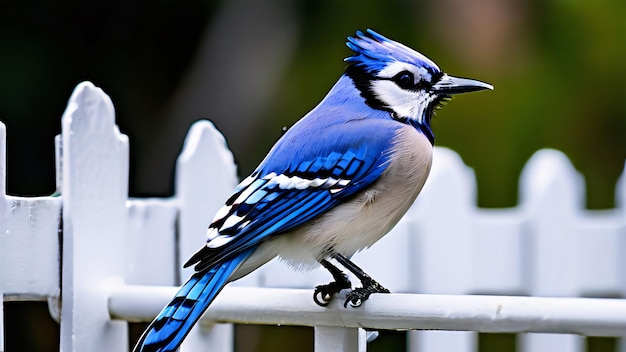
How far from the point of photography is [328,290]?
1.70 metres

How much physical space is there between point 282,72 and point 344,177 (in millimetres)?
2614

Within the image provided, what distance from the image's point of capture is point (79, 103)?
1870mm

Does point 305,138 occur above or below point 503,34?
below

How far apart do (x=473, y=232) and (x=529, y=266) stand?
0.15m

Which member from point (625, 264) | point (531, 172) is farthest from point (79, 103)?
point (625, 264)

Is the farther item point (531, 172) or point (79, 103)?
point (531, 172)

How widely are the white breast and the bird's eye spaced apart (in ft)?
0.30

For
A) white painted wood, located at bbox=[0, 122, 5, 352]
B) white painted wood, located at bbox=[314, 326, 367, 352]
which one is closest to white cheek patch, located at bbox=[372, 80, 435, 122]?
white painted wood, located at bbox=[314, 326, 367, 352]

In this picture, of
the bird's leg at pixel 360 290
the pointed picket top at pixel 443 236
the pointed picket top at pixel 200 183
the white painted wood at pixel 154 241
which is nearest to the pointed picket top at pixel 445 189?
the pointed picket top at pixel 443 236

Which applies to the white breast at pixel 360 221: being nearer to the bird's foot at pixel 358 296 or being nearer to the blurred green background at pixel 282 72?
the bird's foot at pixel 358 296

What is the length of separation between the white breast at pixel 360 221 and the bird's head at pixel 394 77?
0.27ft

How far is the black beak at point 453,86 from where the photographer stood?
171cm

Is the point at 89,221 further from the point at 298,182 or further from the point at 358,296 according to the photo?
the point at 358,296

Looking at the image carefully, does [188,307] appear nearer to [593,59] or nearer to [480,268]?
[480,268]
